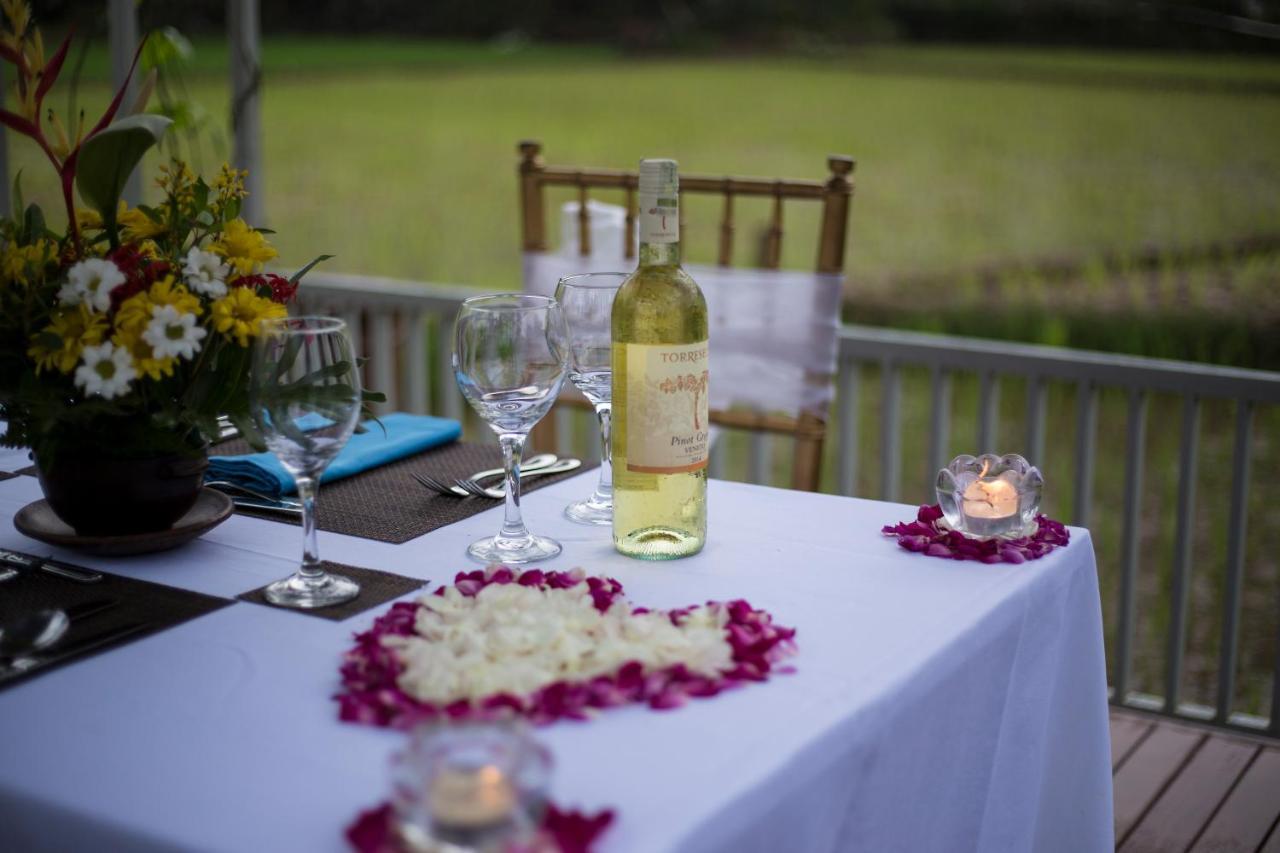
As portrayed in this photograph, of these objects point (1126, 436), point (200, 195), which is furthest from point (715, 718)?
point (1126, 436)

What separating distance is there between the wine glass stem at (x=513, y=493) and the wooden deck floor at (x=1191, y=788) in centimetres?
125

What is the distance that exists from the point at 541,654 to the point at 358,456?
68cm

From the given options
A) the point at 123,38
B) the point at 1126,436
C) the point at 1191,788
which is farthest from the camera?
the point at 123,38

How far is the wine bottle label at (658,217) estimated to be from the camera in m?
1.08

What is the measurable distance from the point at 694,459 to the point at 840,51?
12.6ft

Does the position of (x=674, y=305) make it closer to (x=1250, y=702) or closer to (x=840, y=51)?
(x=1250, y=702)

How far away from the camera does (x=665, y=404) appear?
42.8 inches

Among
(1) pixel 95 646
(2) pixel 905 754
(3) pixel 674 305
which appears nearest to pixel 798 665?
(2) pixel 905 754

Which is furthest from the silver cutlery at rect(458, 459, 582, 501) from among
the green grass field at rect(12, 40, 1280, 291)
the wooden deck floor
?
the green grass field at rect(12, 40, 1280, 291)

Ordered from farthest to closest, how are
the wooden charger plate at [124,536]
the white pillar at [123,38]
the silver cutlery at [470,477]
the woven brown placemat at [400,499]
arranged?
the white pillar at [123,38] < the silver cutlery at [470,477] < the woven brown placemat at [400,499] < the wooden charger plate at [124,536]

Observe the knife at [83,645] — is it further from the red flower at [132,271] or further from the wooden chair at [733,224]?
the wooden chair at [733,224]

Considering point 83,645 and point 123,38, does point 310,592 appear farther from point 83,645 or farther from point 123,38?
point 123,38

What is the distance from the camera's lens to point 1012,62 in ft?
14.0

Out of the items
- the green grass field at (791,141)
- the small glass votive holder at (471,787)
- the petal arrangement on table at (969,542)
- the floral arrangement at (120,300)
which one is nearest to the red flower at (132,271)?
the floral arrangement at (120,300)
